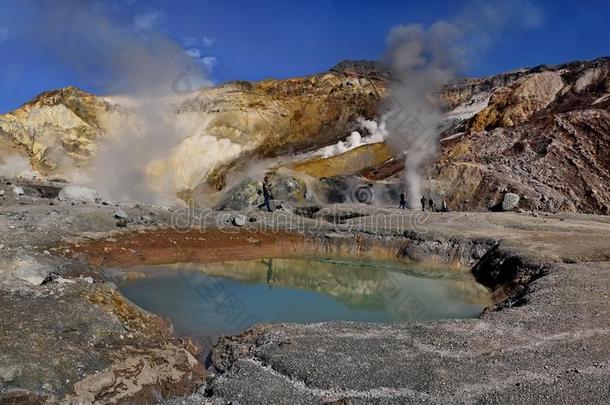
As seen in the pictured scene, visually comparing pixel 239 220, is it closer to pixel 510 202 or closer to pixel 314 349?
pixel 510 202

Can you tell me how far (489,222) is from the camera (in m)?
28.3

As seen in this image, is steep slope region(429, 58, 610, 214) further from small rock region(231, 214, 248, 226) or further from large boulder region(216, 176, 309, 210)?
small rock region(231, 214, 248, 226)

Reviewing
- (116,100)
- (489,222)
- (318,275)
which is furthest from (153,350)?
(116,100)

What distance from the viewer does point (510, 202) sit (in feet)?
113

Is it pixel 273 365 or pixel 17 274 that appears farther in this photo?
pixel 17 274

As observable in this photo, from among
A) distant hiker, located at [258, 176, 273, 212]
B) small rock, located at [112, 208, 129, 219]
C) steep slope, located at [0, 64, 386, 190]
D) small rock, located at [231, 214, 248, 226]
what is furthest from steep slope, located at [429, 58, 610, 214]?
steep slope, located at [0, 64, 386, 190]

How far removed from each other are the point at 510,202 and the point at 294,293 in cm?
1950

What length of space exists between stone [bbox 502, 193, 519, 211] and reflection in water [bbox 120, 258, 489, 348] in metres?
12.9

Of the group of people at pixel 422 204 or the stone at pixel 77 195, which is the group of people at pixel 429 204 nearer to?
the group of people at pixel 422 204

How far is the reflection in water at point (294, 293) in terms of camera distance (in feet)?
54.7

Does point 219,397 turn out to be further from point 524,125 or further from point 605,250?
point 524,125

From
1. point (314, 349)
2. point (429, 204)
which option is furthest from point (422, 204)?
point (314, 349)

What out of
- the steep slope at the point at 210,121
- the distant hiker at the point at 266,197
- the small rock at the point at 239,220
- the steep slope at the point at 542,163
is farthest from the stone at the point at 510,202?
the steep slope at the point at 210,121

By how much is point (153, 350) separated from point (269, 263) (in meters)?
13.3
